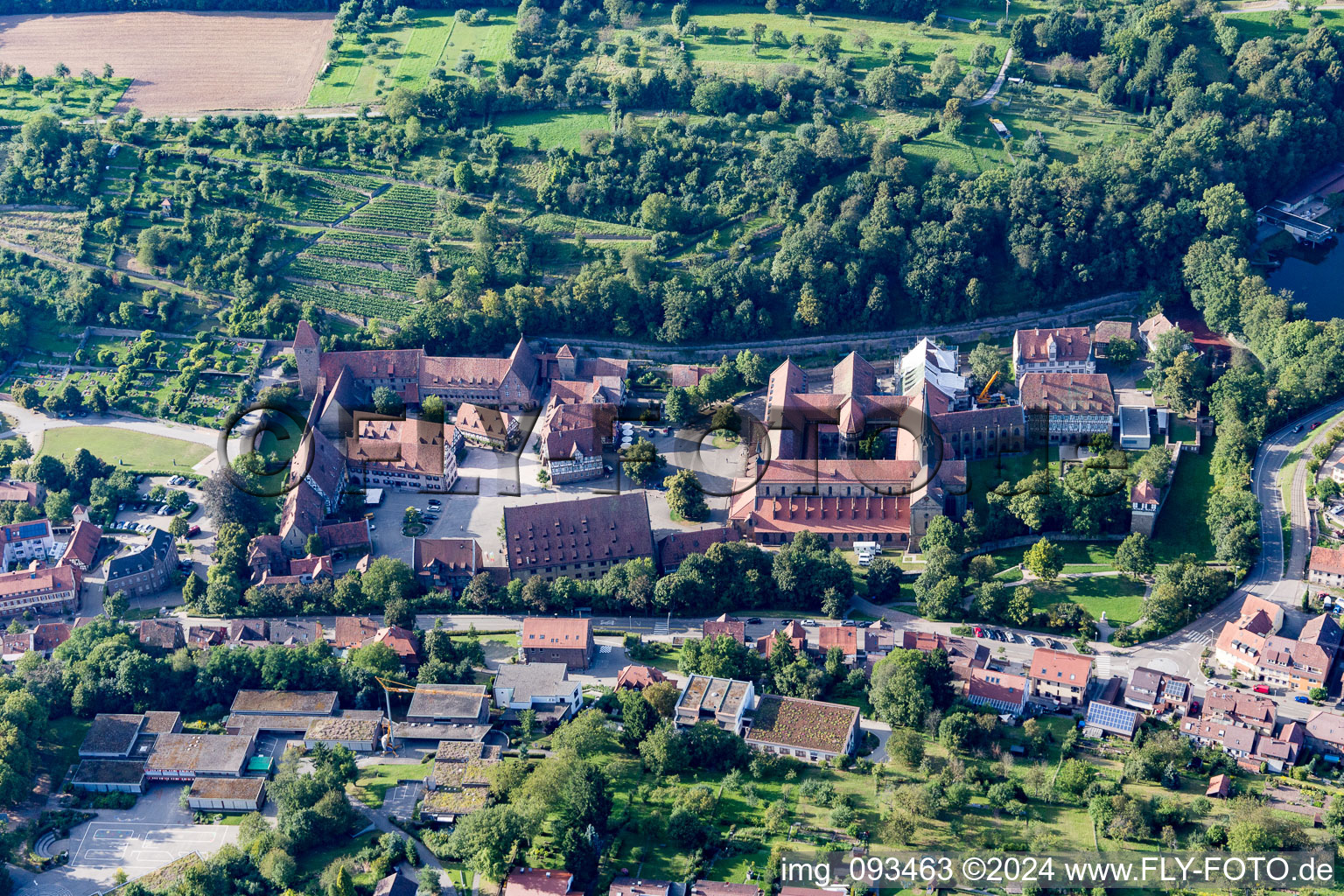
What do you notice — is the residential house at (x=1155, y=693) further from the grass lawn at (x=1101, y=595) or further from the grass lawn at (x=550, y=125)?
the grass lawn at (x=550, y=125)

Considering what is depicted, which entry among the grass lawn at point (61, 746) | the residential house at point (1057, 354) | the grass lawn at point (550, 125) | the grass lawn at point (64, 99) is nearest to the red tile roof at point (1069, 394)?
the residential house at point (1057, 354)

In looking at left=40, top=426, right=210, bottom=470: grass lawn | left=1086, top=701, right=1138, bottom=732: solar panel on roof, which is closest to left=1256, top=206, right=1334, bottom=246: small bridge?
left=1086, top=701, right=1138, bottom=732: solar panel on roof

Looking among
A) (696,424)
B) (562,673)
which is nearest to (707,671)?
(562,673)

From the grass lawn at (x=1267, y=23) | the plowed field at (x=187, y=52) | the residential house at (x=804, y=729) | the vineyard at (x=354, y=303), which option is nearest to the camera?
the residential house at (x=804, y=729)

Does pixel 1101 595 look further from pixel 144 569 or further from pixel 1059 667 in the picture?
pixel 144 569

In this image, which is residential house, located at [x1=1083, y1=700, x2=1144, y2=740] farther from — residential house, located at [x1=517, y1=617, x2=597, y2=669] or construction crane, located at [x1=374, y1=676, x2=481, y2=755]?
construction crane, located at [x1=374, y1=676, x2=481, y2=755]

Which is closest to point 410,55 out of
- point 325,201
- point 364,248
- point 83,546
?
point 325,201
